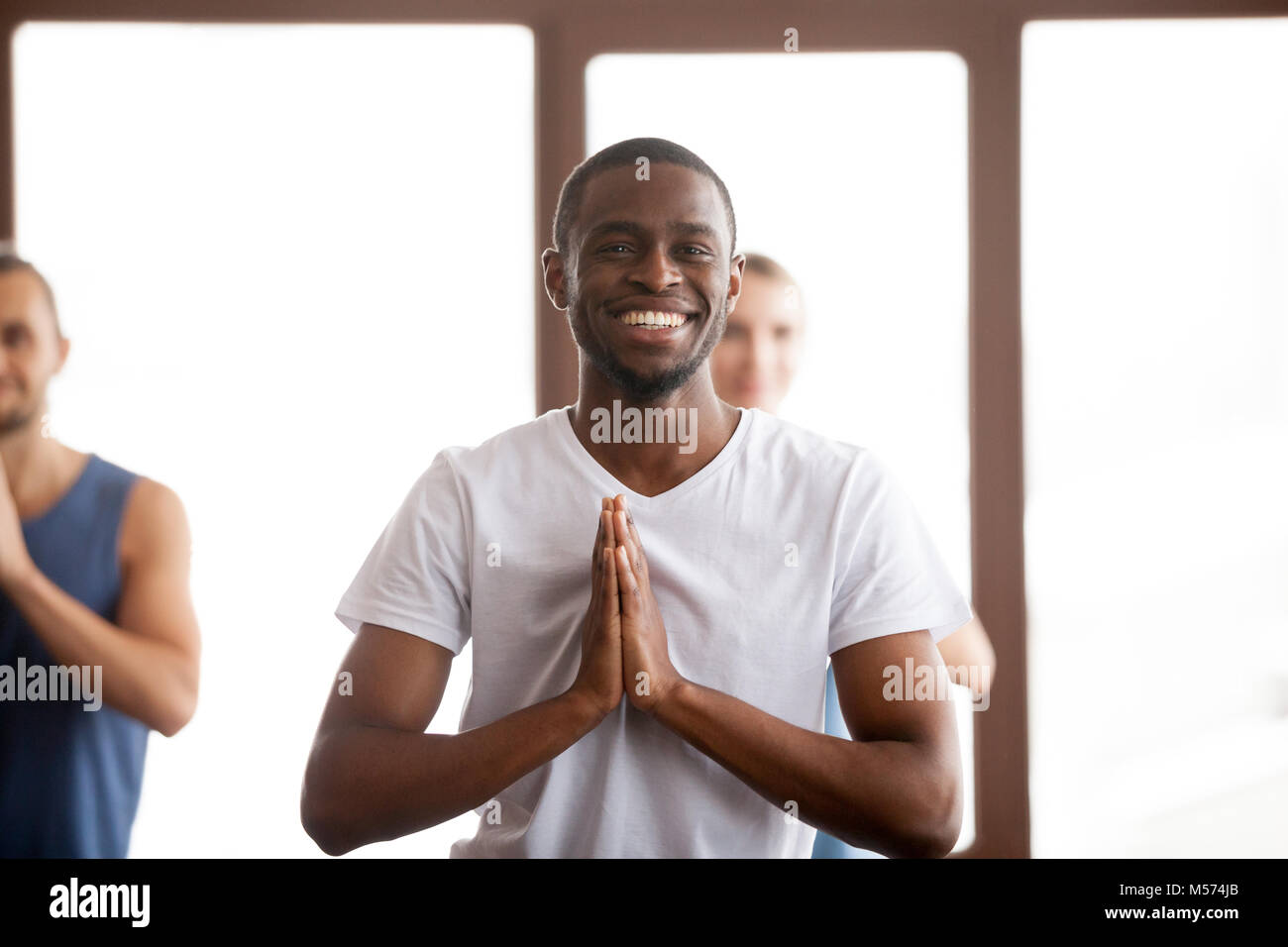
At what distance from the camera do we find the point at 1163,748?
1.23 m

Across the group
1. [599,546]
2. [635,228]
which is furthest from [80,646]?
[635,228]

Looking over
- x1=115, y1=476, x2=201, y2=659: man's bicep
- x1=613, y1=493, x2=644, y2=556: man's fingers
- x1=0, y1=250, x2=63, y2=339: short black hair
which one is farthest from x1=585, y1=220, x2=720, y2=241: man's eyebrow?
x1=0, y1=250, x2=63, y2=339: short black hair

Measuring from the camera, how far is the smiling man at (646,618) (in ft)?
2.75

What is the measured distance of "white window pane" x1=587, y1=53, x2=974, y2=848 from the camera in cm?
122

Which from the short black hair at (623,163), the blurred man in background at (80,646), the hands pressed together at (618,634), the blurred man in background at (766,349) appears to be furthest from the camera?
the blurred man in background at (766,349)

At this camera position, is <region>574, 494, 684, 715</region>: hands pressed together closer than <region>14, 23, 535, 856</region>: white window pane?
Yes

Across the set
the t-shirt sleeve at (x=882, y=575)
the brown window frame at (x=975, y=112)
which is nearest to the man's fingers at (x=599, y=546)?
the t-shirt sleeve at (x=882, y=575)

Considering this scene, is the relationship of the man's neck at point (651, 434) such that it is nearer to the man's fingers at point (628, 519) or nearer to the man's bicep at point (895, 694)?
the man's fingers at point (628, 519)

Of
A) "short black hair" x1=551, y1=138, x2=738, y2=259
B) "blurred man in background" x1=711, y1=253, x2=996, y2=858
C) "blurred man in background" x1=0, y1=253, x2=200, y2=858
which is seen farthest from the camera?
"blurred man in background" x1=711, y1=253, x2=996, y2=858

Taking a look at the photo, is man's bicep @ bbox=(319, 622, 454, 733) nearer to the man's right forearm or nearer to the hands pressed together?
the man's right forearm

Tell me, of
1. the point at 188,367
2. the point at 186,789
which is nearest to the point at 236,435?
the point at 188,367
